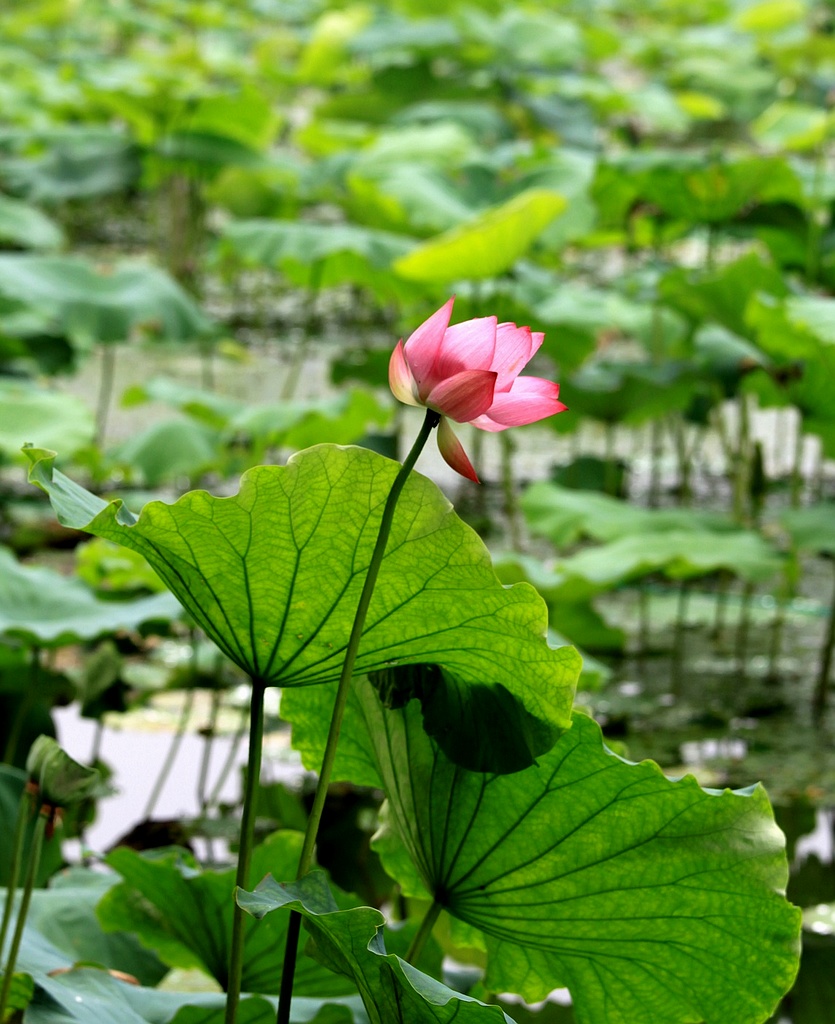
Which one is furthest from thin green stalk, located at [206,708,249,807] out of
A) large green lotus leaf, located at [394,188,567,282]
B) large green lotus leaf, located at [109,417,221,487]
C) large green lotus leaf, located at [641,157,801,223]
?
large green lotus leaf, located at [641,157,801,223]

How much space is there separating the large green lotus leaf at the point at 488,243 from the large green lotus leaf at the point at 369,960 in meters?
1.94

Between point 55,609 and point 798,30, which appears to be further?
point 798,30

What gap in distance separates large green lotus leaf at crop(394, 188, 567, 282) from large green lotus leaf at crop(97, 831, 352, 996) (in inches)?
67.2

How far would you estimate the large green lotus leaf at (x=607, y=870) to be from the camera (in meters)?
0.71

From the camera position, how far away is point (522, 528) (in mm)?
3324

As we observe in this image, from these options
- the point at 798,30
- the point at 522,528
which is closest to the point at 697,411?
the point at 522,528

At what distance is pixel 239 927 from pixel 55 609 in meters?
0.80

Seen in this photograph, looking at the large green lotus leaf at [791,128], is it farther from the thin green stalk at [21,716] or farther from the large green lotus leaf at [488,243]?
the thin green stalk at [21,716]

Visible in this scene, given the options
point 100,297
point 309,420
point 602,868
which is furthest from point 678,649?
point 602,868

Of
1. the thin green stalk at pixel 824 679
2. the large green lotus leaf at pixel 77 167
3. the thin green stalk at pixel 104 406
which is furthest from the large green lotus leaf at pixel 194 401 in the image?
the large green lotus leaf at pixel 77 167

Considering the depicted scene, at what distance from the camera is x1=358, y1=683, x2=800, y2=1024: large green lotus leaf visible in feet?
2.31

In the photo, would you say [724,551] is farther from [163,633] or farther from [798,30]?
[798,30]

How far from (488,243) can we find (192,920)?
1.81m

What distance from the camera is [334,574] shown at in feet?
2.21
